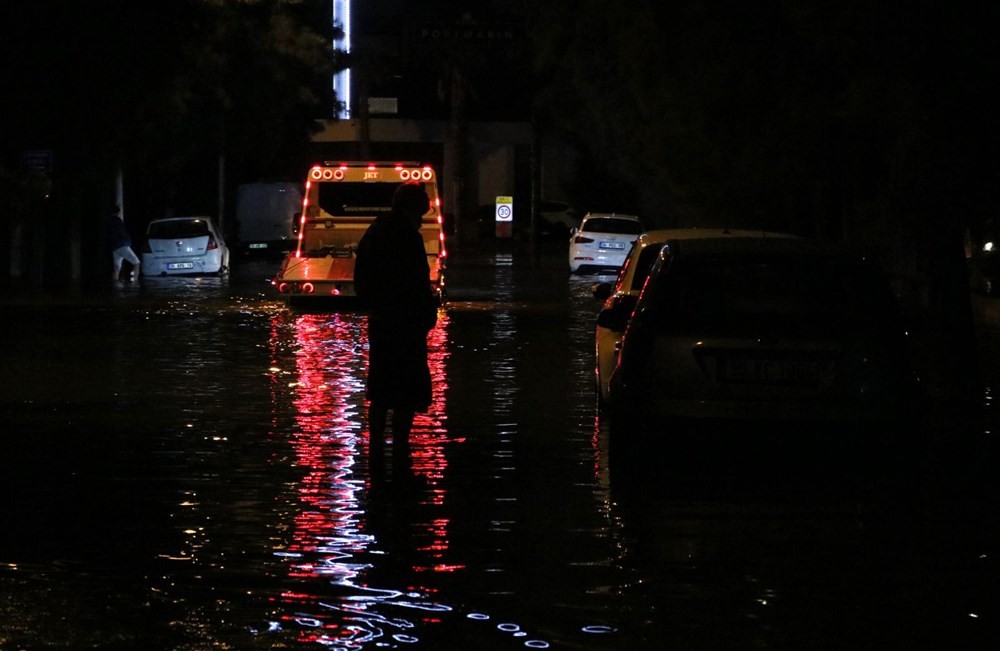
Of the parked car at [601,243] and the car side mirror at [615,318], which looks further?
the parked car at [601,243]

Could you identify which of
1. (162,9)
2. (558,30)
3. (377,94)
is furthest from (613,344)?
(377,94)

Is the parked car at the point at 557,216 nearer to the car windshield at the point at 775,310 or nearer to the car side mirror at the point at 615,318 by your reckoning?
the car side mirror at the point at 615,318

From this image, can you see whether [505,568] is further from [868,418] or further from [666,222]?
[666,222]

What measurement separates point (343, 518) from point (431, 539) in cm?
81

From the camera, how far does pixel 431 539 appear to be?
9.95 m

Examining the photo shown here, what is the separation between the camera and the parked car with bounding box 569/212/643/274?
4581 cm

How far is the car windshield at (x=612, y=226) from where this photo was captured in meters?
46.3

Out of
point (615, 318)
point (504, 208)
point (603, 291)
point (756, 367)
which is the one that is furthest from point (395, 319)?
point (504, 208)

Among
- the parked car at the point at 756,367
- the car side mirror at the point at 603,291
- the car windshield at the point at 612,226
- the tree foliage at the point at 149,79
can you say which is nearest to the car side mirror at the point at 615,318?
the parked car at the point at 756,367

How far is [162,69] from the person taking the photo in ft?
121

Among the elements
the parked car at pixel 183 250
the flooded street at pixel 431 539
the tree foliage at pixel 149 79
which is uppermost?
the tree foliage at pixel 149 79

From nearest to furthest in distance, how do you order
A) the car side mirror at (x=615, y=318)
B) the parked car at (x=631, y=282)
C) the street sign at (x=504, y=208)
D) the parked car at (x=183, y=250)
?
the car side mirror at (x=615, y=318)
the parked car at (x=631, y=282)
the parked car at (x=183, y=250)
the street sign at (x=504, y=208)

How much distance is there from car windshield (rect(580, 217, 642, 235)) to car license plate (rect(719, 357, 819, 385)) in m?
34.8

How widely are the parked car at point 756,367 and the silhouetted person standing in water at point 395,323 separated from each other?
124 centimetres
